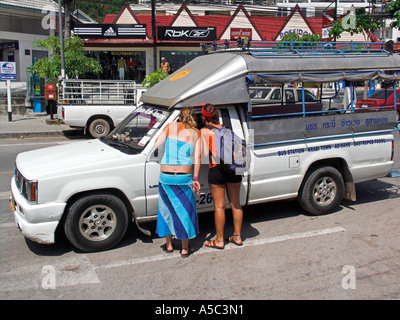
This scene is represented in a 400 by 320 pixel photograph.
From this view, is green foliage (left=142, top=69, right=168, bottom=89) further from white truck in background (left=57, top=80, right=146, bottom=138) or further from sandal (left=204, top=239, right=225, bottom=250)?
sandal (left=204, top=239, right=225, bottom=250)

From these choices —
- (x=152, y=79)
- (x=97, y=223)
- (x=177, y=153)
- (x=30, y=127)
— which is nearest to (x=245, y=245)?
(x=177, y=153)

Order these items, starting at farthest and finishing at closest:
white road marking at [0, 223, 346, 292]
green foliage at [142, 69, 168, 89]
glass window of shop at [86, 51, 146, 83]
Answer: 1. glass window of shop at [86, 51, 146, 83]
2. green foliage at [142, 69, 168, 89]
3. white road marking at [0, 223, 346, 292]

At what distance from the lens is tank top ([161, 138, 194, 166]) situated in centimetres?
455

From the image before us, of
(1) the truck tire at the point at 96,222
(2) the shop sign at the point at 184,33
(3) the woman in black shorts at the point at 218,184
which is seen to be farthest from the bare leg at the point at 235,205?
(2) the shop sign at the point at 184,33

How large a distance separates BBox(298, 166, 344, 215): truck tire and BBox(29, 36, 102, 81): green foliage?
12778mm

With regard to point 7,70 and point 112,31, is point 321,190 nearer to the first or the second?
point 7,70

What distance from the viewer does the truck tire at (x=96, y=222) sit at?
4590 millimetres

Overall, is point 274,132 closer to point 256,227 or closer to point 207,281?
point 256,227

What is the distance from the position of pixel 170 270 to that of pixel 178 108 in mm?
1878

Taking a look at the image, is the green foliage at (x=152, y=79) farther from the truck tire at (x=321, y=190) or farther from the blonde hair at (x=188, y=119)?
the blonde hair at (x=188, y=119)

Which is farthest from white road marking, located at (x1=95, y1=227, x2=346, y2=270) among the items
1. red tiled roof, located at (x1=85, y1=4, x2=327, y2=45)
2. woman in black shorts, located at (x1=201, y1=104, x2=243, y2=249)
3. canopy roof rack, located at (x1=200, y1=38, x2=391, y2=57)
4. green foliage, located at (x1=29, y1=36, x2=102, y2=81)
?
red tiled roof, located at (x1=85, y1=4, x2=327, y2=45)

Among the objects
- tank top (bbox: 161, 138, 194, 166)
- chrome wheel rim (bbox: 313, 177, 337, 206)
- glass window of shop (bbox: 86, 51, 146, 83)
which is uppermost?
glass window of shop (bbox: 86, 51, 146, 83)

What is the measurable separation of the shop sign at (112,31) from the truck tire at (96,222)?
22.9 m

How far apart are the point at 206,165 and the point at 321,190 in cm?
192
